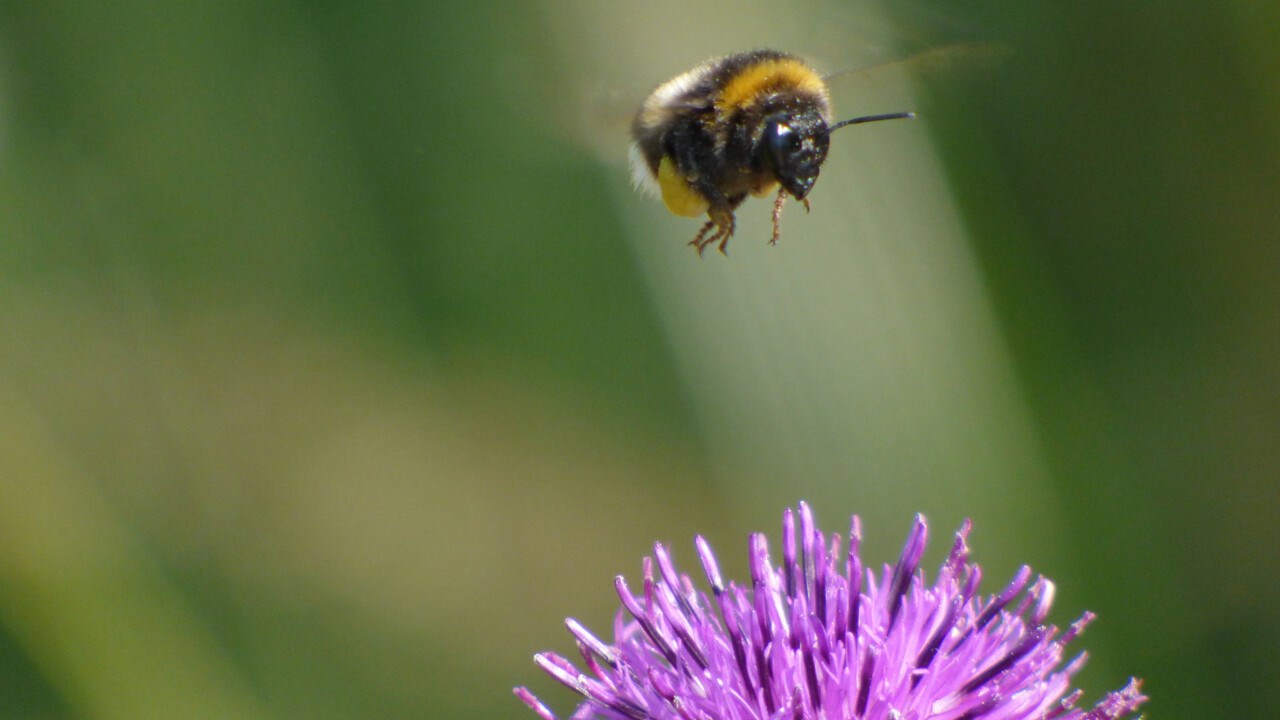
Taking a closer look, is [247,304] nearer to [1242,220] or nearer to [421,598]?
[421,598]

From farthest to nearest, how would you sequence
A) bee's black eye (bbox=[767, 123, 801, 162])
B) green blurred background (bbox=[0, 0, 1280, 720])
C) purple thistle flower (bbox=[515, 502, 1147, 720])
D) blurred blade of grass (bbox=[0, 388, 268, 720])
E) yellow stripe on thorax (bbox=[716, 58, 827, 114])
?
green blurred background (bbox=[0, 0, 1280, 720]) < blurred blade of grass (bbox=[0, 388, 268, 720]) < yellow stripe on thorax (bbox=[716, 58, 827, 114]) < bee's black eye (bbox=[767, 123, 801, 162]) < purple thistle flower (bbox=[515, 502, 1147, 720])

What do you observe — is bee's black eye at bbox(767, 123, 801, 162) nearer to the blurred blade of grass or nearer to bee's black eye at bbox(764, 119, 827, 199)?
bee's black eye at bbox(764, 119, 827, 199)

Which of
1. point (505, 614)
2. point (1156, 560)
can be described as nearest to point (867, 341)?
point (1156, 560)

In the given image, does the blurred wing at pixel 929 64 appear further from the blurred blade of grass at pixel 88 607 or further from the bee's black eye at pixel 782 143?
the blurred blade of grass at pixel 88 607

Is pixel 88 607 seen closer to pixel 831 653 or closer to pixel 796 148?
pixel 831 653

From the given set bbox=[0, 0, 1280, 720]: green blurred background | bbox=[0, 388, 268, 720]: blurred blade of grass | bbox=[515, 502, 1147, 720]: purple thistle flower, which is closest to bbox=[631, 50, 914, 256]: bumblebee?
bbox=[515, 502, 1147, 720]: purple thistle flower

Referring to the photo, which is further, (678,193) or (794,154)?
(678,193)

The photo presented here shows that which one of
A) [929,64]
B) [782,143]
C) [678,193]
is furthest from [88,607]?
[929,64]
